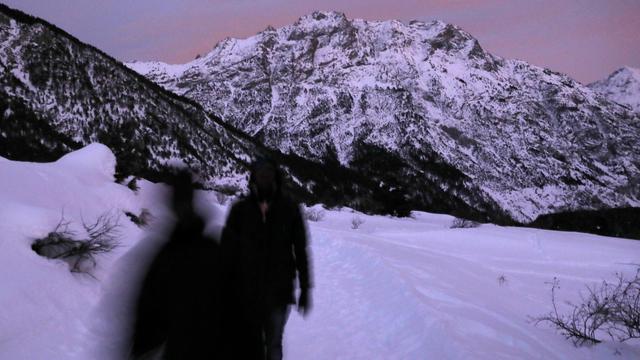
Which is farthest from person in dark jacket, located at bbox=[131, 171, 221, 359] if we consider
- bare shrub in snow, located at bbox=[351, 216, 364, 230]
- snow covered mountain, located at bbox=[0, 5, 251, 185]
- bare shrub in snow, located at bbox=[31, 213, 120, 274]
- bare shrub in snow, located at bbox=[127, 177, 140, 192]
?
snow covered mountain, located at bbox=[0, 5, 251, 185]

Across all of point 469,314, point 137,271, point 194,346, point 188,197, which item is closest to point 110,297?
point 137,271

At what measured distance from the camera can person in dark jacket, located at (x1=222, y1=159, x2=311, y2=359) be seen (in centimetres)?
321

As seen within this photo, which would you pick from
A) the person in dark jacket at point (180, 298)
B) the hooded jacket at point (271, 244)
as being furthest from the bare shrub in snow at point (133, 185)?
the person in dark jacket at point (180, 298)

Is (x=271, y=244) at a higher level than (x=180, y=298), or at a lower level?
higher

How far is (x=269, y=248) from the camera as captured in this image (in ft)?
11.3

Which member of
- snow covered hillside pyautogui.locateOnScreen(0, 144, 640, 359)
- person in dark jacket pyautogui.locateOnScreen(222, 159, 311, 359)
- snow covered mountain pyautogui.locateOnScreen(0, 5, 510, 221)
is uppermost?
snow covered mountain pyautogui.locateOnScreen(0, 5, 510, 221)

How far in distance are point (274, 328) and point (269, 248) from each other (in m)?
0.67

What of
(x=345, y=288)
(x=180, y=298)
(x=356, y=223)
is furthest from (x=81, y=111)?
(x=180, y=298)

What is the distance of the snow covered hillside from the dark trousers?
3.01 ft

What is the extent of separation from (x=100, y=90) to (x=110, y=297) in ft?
294

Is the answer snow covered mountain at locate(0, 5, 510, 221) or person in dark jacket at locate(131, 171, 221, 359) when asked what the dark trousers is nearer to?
person in dark jacket at locate(131, 171, 221, 359)

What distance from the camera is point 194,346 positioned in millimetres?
2416

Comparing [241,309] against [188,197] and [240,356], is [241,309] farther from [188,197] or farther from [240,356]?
[188,197]

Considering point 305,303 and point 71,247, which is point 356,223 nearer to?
point 71,247
